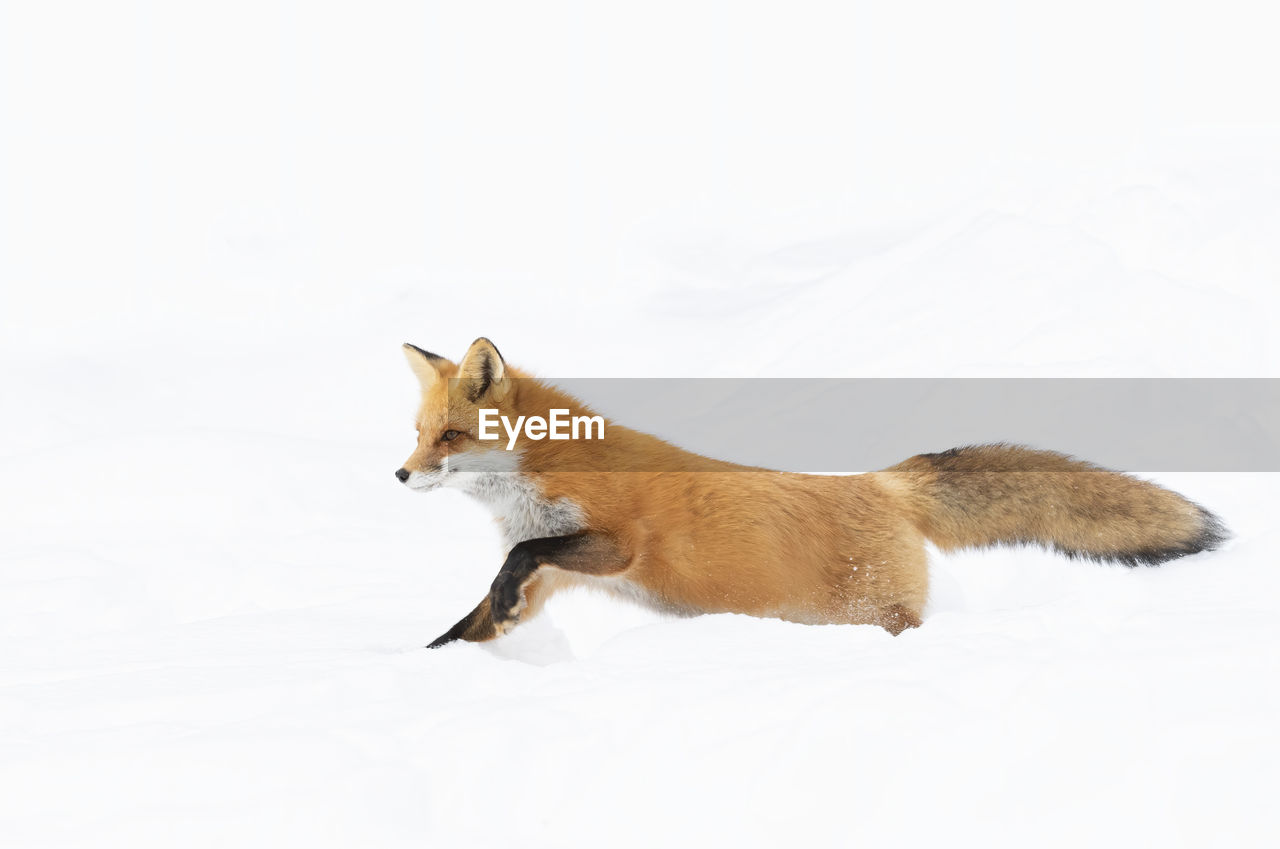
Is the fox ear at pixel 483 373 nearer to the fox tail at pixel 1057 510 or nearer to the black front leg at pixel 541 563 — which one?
the black front leg at pixel 541 563

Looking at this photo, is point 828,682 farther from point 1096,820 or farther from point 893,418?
point 893,418

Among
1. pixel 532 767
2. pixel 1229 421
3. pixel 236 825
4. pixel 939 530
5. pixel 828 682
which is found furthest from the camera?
pixel 1229 421

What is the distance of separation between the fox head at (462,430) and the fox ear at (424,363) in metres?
0.12

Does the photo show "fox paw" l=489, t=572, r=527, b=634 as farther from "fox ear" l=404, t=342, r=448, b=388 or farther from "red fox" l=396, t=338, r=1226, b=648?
"fox ear" l=404, t=342, r=448, b=388

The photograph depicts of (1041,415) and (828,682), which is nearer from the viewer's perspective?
(828,682)

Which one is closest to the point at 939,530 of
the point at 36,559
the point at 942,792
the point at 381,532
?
the point at 942,792

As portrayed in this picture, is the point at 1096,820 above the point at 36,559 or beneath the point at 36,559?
beneath

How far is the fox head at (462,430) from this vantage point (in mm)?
4469

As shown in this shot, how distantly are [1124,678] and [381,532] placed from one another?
20.4 ft

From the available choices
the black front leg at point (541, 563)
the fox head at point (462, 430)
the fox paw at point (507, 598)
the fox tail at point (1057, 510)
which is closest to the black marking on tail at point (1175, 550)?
the fox tail at point (1057, 510)

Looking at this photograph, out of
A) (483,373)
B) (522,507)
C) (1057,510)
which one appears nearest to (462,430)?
(483,373)

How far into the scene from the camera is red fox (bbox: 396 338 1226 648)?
14.3ft

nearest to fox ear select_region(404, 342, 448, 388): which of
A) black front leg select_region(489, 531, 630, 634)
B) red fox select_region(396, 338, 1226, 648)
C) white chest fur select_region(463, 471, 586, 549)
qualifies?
red fox select_region(396, 338, 1226, 648)

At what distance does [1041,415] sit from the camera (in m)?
8.09
